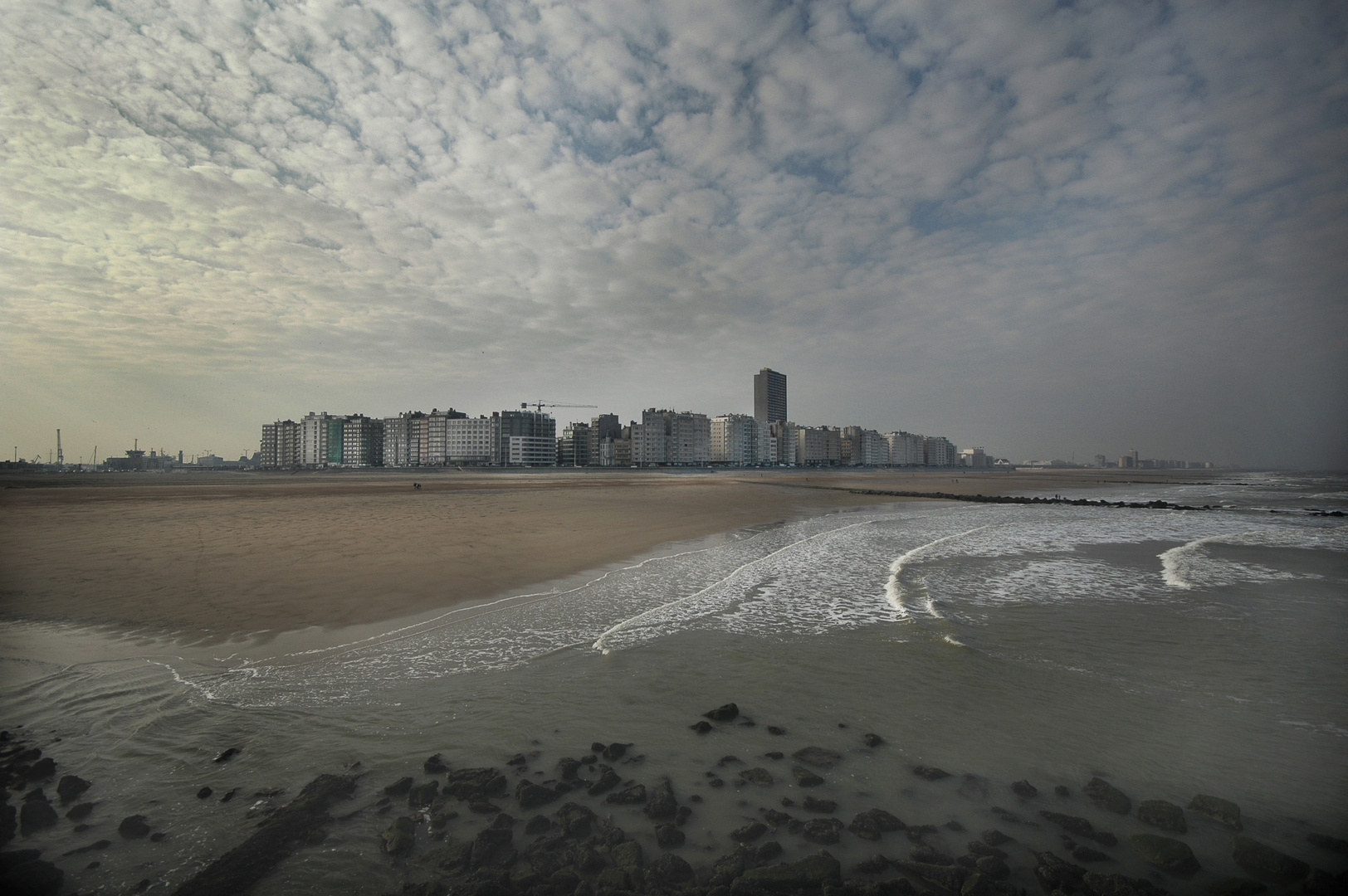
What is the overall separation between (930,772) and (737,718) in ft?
5.54

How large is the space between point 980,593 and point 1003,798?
6918mm

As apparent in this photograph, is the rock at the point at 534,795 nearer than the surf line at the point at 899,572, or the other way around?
the rock at the point at 534,795

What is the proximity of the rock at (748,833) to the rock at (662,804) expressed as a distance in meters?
0.46

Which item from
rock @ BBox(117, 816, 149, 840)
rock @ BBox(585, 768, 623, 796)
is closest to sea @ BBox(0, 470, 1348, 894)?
rock @ BBox(117, 816, 149, 840)

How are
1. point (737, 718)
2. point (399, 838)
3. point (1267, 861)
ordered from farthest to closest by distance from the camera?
point (737, 718)
point (399, 838)
point (1267, 861)

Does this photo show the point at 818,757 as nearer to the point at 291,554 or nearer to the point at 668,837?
the point at 668,837

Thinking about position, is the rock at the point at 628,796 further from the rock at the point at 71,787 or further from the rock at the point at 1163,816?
the rock at the point at 71,787

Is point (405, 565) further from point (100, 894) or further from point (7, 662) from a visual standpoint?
point (100, 894)

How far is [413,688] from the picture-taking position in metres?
5.75

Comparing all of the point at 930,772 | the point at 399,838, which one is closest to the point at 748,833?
the point at 930,772

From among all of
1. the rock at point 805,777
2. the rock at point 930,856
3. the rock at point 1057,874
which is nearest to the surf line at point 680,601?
the rock at point 805,777

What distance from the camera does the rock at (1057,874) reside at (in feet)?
10.4

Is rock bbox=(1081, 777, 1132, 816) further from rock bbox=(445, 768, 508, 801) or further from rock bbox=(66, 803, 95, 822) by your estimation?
rock bbox=(66, 803, 95, 822)

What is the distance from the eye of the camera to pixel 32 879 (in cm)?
305
